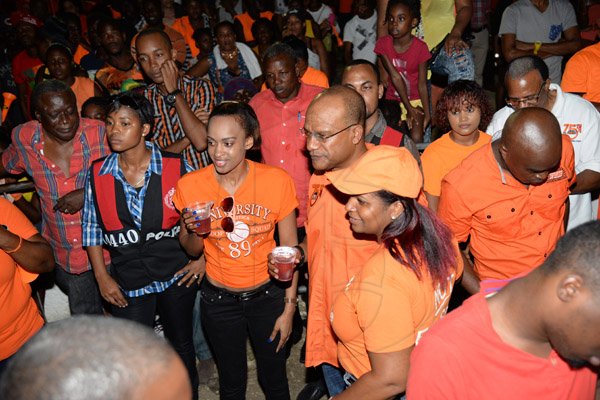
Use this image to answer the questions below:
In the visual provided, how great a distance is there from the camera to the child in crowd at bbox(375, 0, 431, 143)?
5133 millimetres

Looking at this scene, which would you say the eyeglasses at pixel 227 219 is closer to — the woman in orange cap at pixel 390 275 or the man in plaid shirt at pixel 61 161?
the woman in orange cap at pixel 390 275

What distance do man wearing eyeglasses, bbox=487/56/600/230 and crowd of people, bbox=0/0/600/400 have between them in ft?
0.05

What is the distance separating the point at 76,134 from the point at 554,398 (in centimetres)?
344

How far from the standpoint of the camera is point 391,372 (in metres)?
1.89

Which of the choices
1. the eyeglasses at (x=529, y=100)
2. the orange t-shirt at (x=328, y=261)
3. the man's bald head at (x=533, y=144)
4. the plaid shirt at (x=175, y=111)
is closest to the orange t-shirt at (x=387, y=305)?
the orange t-shirt at (x=328, y=261)

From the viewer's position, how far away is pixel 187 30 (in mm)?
7461

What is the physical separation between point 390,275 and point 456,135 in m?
2.14

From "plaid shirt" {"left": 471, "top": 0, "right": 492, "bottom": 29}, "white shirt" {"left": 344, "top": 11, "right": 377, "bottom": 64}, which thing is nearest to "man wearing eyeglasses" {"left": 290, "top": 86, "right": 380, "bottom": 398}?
"white shirt" {"left": 344, "top": 11, "right": 377, "bottom": 64}

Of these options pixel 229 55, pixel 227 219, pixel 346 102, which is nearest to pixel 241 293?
pixel 227 219

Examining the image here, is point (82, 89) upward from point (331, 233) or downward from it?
upward

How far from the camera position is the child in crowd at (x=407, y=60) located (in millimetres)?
5133

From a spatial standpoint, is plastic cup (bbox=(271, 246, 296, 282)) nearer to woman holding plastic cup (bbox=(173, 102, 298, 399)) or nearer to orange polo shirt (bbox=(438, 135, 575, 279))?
woman holding plastic cup (bbox=(173, 102, 298, 399))

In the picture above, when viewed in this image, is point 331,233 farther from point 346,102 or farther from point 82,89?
point 82,89

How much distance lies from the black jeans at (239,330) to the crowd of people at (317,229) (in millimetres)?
13
